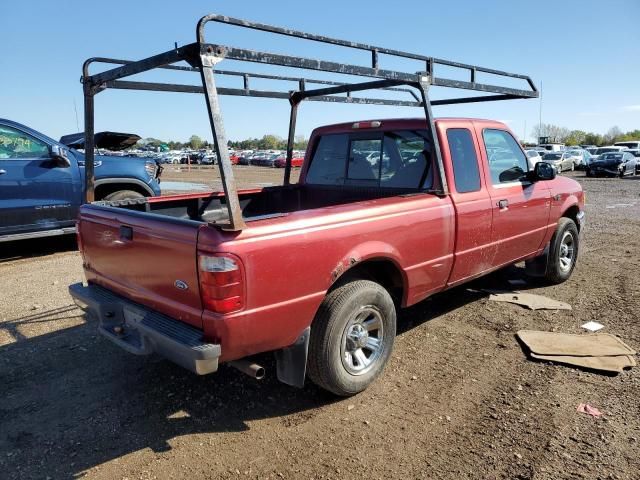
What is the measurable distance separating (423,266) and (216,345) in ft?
5.90

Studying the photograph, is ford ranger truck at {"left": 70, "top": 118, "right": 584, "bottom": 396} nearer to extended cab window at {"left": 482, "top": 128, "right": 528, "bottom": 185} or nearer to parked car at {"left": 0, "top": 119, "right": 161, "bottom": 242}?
extended cab window at {"left": 482, "top": 128, "right": 528, "bottom": 185}

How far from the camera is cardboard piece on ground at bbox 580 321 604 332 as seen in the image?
4.48m

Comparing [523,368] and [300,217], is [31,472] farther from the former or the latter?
[523,368]

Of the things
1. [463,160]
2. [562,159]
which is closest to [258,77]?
[463,160]

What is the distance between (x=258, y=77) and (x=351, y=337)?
2.71 m

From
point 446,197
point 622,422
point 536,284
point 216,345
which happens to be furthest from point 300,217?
point 536,284

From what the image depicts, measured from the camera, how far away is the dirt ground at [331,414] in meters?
Result: 2.71

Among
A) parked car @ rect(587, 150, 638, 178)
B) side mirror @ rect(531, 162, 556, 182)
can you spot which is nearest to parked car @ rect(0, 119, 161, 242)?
side mirror @ rect(531, 162, 556, 182)

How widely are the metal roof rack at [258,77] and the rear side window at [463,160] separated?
0.76 feet

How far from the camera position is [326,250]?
9.80 ft

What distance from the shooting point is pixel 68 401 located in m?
3.41

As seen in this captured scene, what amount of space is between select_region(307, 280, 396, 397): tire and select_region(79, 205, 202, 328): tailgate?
813 millimetres

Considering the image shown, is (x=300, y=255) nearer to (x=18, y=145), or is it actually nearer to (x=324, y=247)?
(x=324, y=247)

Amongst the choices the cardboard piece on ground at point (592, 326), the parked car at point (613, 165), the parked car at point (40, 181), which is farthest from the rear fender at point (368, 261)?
the parked car at point (613, 165)
